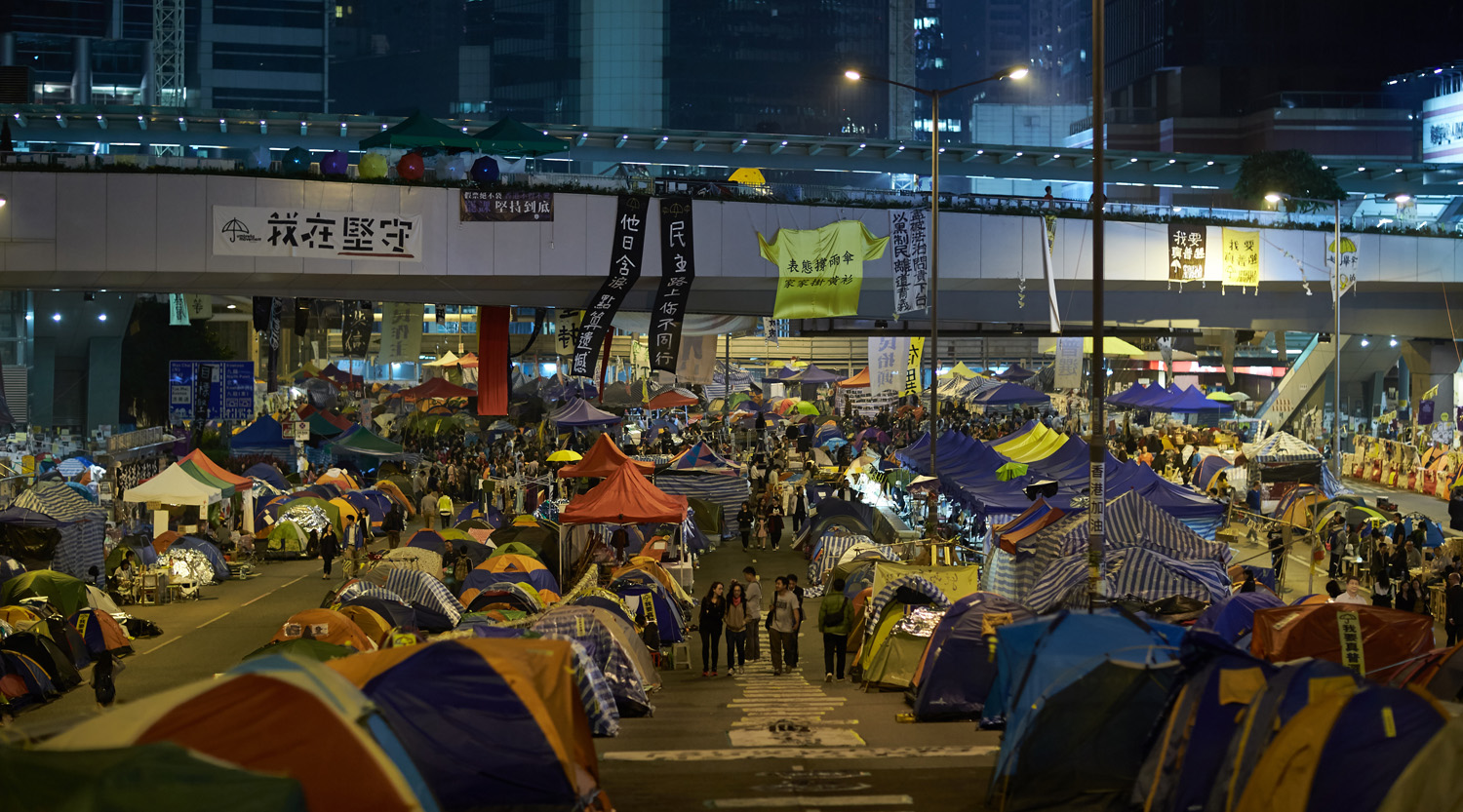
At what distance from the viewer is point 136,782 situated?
20.6 ft

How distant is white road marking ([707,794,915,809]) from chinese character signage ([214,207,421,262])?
2121 centimetres

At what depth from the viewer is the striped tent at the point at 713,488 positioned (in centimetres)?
2948

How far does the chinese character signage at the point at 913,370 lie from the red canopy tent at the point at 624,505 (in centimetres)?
1323

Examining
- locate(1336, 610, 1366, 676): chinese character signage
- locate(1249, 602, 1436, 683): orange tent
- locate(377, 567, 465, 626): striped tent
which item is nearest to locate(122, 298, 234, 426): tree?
locate(377, 567, 465, 626): striped tent

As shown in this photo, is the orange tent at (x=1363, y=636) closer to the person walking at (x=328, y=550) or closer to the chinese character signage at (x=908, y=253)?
the person walking at (x=328, y=550)

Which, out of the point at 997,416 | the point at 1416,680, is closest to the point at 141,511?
the point at 1416,680

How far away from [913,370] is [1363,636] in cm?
2331

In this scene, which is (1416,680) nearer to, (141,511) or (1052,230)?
(1052,230)

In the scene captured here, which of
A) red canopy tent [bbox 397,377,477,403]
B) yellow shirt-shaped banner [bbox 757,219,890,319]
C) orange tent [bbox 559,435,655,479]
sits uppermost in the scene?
yellow shirt-shaped banner [bbox 757,219,890,319]

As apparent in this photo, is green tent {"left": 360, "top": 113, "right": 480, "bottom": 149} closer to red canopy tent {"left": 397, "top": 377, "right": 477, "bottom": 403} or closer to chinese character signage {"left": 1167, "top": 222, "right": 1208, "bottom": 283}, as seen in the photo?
red canopy tent {"left": 397, "top": 377, "right": 477, "bottom": 403}

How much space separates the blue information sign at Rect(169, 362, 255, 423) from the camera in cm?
3127

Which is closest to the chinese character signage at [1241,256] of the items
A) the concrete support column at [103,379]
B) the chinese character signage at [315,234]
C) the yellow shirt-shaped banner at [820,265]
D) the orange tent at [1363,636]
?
the yellow shirt-shaped banner at [820,265]

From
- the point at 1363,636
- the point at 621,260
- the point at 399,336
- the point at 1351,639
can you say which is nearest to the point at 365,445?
the point at 399,336

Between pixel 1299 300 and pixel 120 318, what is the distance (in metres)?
37.1
